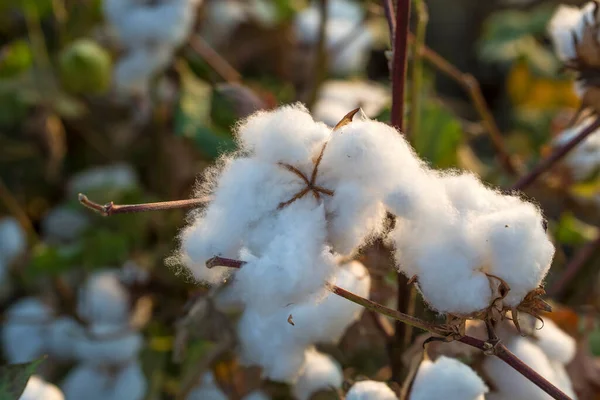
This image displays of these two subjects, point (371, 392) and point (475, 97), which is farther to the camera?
point (475, 97)

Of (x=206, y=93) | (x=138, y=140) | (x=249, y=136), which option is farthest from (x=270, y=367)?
(x=138, y=140)

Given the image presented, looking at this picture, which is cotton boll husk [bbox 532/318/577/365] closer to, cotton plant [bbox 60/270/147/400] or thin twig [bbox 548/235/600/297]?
thin twig [bbox 548/235/600/297]

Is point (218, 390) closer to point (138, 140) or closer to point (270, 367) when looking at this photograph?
point (270, 367)

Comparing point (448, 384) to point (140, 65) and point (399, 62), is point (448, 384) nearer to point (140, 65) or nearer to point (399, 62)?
point (399, 62)

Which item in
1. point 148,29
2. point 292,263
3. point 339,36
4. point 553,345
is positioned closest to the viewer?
point 292,263

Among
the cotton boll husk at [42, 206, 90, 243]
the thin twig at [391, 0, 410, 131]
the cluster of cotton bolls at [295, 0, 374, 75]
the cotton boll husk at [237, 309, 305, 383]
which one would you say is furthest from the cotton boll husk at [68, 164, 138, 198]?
the thin twig at [391, 0, 410, 131]

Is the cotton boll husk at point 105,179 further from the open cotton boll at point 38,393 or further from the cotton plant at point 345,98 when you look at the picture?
the open cotton boll at point 38,393

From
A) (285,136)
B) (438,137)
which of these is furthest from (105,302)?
(285,136)
